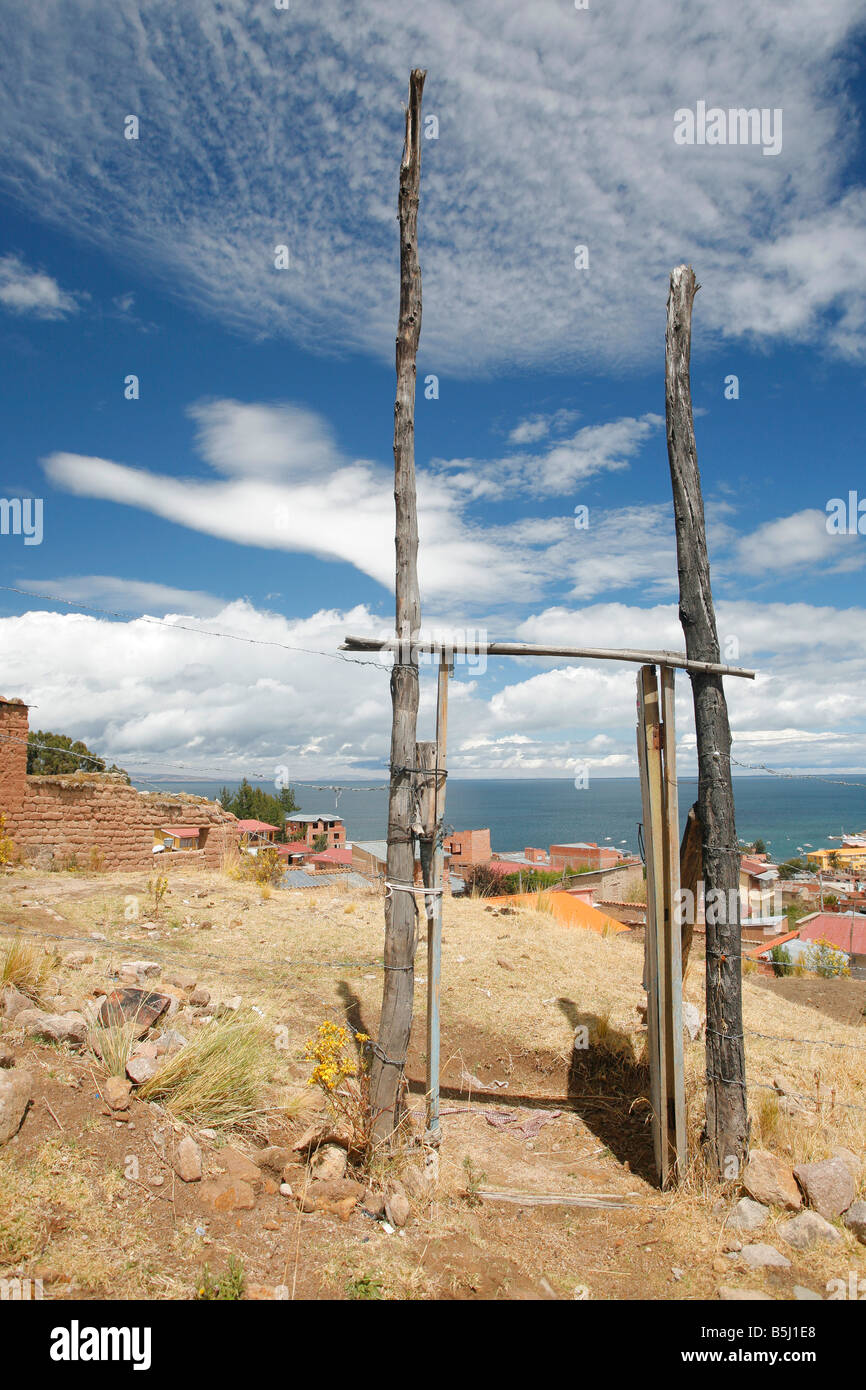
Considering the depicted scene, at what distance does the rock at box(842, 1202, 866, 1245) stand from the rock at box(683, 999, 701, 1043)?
2.72 meters

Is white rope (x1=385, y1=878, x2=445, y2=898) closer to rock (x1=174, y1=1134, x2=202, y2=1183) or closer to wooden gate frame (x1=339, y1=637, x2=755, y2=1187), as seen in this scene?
wooden gate frame (x1=339, y1=637, x2=755, y2=1187)

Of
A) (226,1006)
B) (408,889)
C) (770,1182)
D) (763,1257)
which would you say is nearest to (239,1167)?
(408,889)

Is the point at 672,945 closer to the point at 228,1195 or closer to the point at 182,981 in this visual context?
the point at 228,1195

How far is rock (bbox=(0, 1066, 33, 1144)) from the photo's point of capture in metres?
3.69

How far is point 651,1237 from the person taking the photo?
398 cm

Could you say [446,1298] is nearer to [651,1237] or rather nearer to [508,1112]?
[651,1237]

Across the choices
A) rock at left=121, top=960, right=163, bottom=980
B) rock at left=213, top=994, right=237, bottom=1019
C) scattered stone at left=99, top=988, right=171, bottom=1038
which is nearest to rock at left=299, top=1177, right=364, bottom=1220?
scattered stone at left=99, top=988, right=171, bottom=1038

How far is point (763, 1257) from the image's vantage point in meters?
3.71

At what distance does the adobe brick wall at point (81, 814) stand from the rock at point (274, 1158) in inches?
375

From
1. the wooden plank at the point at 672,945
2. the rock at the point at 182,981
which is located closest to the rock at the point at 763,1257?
the wooden plank at the point at 672,945

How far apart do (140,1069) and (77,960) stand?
112 inches

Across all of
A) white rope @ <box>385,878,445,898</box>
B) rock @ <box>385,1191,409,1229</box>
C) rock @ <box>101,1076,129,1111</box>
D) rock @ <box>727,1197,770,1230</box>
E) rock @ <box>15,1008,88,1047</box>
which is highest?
white rope @ <box>385,878,445,898</box>

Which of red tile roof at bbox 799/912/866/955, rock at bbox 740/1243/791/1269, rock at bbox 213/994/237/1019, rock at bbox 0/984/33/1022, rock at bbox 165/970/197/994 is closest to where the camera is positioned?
rock at bbox 740/1243/791/1269
